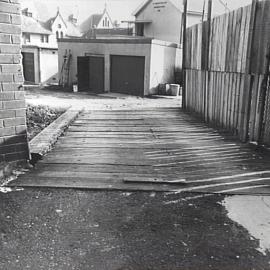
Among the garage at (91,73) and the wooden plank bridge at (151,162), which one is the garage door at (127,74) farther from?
the wooden plank bridge at (151,162)

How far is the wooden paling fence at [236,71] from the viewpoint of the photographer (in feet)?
22.8

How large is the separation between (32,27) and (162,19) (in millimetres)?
26917

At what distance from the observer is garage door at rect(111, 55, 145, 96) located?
21.6 m

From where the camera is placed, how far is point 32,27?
52.5m

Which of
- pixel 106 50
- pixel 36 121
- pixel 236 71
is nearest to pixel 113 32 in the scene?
pixel 106 50

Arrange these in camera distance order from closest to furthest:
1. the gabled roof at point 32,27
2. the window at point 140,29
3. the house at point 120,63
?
the house at point 120,63, the window at point 140,29, the gabled roof at point 32,27

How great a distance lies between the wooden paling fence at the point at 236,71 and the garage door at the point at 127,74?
9.98 meters

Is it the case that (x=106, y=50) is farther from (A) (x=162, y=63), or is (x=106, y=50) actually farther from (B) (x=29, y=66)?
(B) (x=29, y=66)

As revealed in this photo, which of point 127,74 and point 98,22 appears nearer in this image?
point 127,74

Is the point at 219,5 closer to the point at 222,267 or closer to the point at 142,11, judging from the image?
the point at 142,11

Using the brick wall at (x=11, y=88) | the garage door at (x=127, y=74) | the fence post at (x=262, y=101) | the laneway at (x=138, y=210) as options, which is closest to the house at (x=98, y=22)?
the garage door at (x=127, y=74)

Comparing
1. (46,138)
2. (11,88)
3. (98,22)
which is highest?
(98,22)

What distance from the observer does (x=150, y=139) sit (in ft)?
25.9

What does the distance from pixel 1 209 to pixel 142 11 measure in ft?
115
